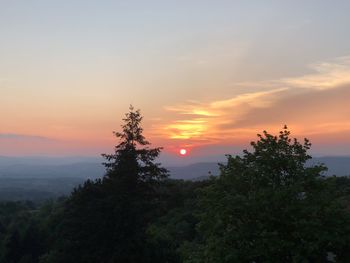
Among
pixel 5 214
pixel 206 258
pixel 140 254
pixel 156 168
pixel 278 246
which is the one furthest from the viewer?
pixel 5 214

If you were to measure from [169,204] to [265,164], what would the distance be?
45.1 metres

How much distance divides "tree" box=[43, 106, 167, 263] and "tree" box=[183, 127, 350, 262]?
10.8 m

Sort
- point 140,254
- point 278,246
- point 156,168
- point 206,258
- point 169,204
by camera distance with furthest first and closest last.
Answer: point 169,204 → point 156,168 → point 140,254 → point 206,258 → point 278,246

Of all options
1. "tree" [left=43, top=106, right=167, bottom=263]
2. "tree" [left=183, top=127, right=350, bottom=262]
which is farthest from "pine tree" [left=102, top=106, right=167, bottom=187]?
"tree" [left=183, top=127, right=350, bottom=262]

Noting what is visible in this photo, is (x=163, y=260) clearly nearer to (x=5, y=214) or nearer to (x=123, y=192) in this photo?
(x=123, y=192)

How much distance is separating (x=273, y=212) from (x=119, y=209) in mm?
14584

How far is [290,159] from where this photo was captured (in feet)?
59.3

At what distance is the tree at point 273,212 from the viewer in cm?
1625

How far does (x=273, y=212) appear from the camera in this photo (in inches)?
669

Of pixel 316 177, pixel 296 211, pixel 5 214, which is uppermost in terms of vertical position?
pixel 316 177

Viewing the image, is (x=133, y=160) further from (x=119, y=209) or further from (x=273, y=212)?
(x=273, y=212)

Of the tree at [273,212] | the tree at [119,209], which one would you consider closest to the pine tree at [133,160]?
the tree at [119,209]

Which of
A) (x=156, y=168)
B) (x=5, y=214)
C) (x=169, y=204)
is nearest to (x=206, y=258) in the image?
(x=156, y=168)

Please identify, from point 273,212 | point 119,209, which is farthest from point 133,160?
point 273,212
